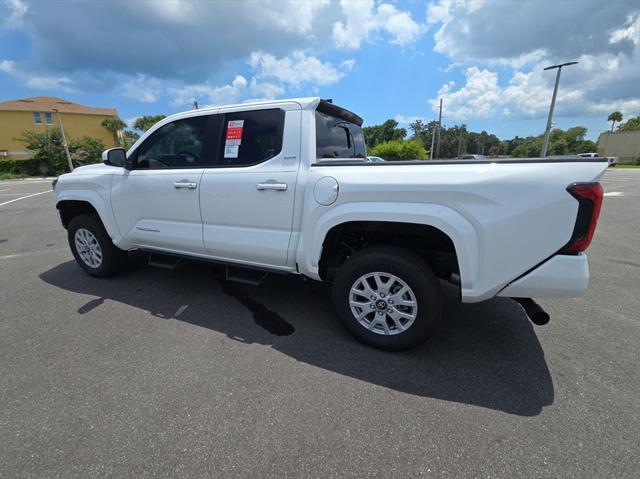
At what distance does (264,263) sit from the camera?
9.68 feet

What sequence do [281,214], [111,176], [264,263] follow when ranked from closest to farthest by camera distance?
[281,214] → [264,263] → [111,176]

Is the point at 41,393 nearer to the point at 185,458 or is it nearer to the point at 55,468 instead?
the point at 55,468

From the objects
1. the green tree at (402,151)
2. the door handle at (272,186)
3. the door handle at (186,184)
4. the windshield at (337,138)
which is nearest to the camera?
the door handle at (272,186)

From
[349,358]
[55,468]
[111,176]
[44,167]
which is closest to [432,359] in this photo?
[349,358]

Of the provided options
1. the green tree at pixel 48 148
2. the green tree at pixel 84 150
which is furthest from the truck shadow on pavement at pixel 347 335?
the green tree at pixel 84 150

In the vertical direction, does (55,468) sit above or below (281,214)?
below

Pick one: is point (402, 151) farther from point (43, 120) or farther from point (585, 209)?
point (43, 120)

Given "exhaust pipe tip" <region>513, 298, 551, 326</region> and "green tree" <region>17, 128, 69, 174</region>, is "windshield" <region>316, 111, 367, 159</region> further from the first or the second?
"green tree" <region>17, 128, 69, 174</region>

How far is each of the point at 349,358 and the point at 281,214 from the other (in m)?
1.29

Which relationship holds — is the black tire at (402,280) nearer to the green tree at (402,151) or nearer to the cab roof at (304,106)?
the cab roof at (304,106)

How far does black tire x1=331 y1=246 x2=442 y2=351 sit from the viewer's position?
2.35 m

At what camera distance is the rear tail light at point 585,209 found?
184 centimetres

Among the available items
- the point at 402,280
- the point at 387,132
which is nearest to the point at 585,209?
the point at 402,280

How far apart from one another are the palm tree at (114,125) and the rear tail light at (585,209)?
2290 inches
